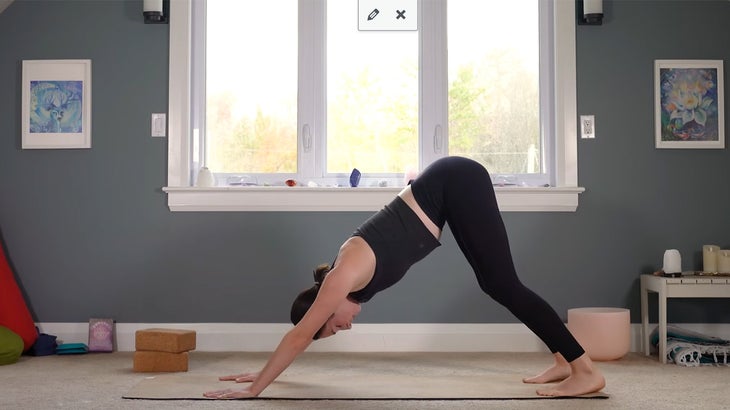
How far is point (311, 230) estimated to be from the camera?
4551mm

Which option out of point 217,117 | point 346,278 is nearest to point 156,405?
point 346,278

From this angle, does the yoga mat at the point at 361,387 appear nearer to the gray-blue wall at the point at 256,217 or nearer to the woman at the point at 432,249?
the woman at the point at 432,249

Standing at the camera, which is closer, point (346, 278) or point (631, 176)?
point (346, 278)

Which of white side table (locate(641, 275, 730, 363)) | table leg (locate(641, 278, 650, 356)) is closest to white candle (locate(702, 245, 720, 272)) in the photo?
white side table (locate(641, 275, 730, 363))

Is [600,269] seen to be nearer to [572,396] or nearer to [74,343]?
[572,396]

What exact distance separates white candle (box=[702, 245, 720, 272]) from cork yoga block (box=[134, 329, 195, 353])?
2553mm

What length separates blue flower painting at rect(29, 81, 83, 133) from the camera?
4.58 metres

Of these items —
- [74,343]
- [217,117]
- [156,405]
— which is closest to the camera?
[156,405]

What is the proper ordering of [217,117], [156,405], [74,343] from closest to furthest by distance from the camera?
[156,405] < [74,343] < [217,117]

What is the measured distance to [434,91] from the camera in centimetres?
466

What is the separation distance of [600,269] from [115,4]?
115 inches

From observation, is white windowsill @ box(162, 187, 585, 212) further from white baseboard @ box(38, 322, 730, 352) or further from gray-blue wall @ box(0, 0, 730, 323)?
white baseboard @ box(38, 322, 730, 352)

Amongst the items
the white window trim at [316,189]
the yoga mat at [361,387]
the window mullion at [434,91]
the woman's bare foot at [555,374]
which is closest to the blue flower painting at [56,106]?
the white window trim at [316,189]

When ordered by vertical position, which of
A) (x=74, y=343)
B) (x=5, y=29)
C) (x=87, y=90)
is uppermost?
(x=5, y=29)
